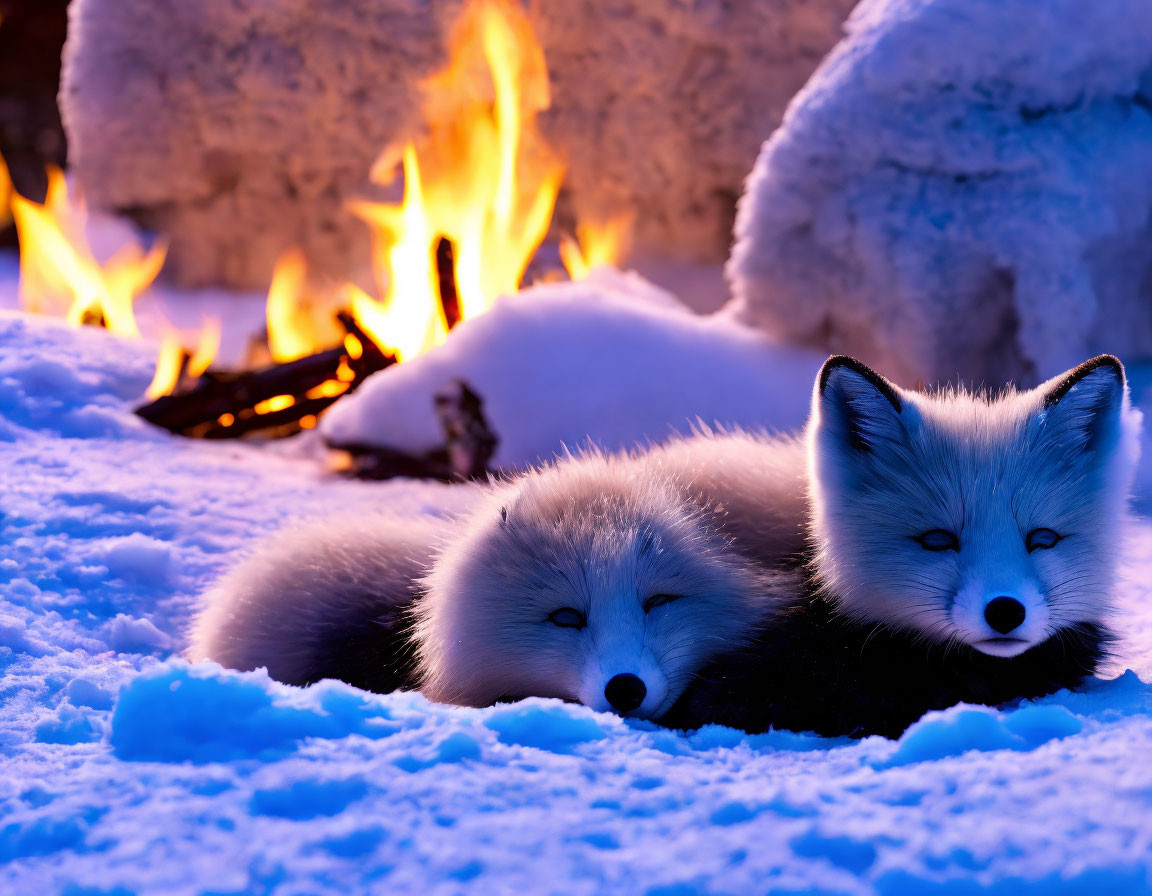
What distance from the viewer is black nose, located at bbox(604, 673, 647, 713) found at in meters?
2.05

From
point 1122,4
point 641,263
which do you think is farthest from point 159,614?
point 641,263

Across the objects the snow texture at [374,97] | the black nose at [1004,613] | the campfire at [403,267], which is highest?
the snow texture at [374,97]

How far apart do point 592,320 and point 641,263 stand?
3.54 meters

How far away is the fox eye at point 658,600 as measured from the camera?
7.39ft

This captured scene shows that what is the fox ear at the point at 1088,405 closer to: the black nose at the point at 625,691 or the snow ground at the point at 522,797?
the snow ground at the point at 522,797

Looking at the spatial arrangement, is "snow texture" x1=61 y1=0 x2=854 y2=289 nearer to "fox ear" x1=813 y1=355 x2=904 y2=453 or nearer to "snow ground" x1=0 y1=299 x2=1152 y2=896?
"fox ear" x1=813 y1=355 x2=904 y2=453

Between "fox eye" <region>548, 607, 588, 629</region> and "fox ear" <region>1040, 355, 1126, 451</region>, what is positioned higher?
"fox ear" <region>1040, 355, 1126, 451</region>

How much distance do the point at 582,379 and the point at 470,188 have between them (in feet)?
8.91

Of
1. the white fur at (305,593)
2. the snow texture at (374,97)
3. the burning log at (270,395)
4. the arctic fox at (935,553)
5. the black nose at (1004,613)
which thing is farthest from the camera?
the snow texture at (374,97)

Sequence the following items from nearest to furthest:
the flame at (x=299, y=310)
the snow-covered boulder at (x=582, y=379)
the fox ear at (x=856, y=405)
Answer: the fox ear at (x=856, y=405), the snow-covered boulder at (x=582, y=379), the flame at (x=299, y=310)

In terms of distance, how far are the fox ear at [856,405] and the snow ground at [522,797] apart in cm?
64

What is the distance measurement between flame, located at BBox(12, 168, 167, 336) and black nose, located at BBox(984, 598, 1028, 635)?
5.59m

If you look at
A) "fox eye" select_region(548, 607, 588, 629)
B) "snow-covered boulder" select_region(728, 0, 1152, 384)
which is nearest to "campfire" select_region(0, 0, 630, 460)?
"snow-covered boulder" select_region(728, 0, 1152, 384)

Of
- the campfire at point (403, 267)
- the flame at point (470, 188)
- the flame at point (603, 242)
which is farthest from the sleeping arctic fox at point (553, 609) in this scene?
the flame at point (603, 242)
